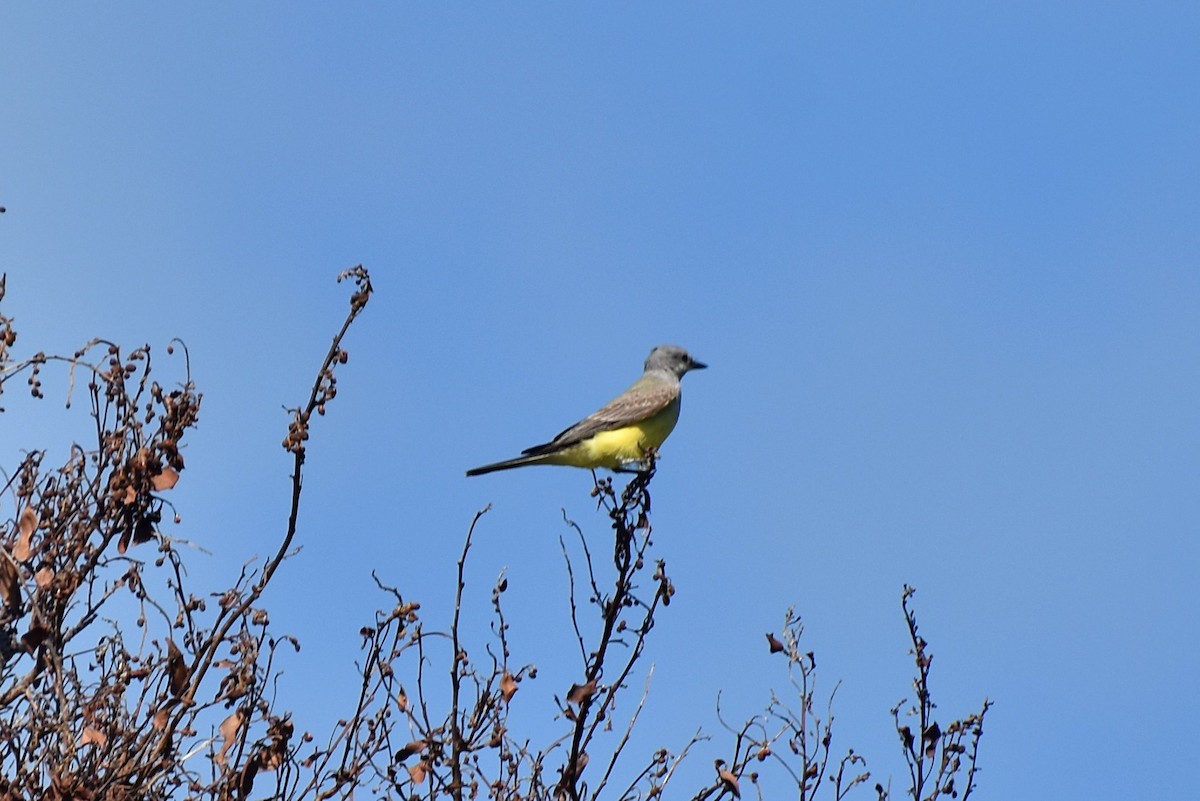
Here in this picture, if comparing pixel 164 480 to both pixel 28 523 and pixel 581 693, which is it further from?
pixel 581 693

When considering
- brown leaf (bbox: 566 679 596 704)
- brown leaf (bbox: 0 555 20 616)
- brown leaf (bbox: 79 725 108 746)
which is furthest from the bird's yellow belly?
brown leaf (bbox: 79 725 108 746)

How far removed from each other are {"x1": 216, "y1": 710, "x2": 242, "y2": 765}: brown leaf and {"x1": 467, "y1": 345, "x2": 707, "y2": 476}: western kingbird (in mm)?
5512

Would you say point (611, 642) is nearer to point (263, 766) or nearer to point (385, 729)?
point (385, 729)

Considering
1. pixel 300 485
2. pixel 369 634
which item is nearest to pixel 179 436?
pixel 300 485

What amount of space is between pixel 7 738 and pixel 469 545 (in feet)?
5.20

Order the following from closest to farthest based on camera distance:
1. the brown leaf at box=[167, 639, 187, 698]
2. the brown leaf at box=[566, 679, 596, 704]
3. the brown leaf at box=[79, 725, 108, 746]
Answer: the brown leaf at box=[79, 725, 108, 746] < the brown leaf at box=[167, 639, 187, 698] < the brown leaf at box=[566, 679, 596, 704]

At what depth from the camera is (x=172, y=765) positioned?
15.5 ft

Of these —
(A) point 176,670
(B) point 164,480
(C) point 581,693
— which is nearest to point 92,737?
(A) point 176,670

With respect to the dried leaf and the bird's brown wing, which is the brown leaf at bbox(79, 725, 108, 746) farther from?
the bird's brown wing

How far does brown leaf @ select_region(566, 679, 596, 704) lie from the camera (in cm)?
534

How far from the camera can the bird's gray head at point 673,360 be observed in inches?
488

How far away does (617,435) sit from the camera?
35.4 ft

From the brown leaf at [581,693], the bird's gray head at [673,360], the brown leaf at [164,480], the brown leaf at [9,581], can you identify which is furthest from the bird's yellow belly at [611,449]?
the brown leaf at [9,581]

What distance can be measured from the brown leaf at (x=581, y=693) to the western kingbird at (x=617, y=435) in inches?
188
